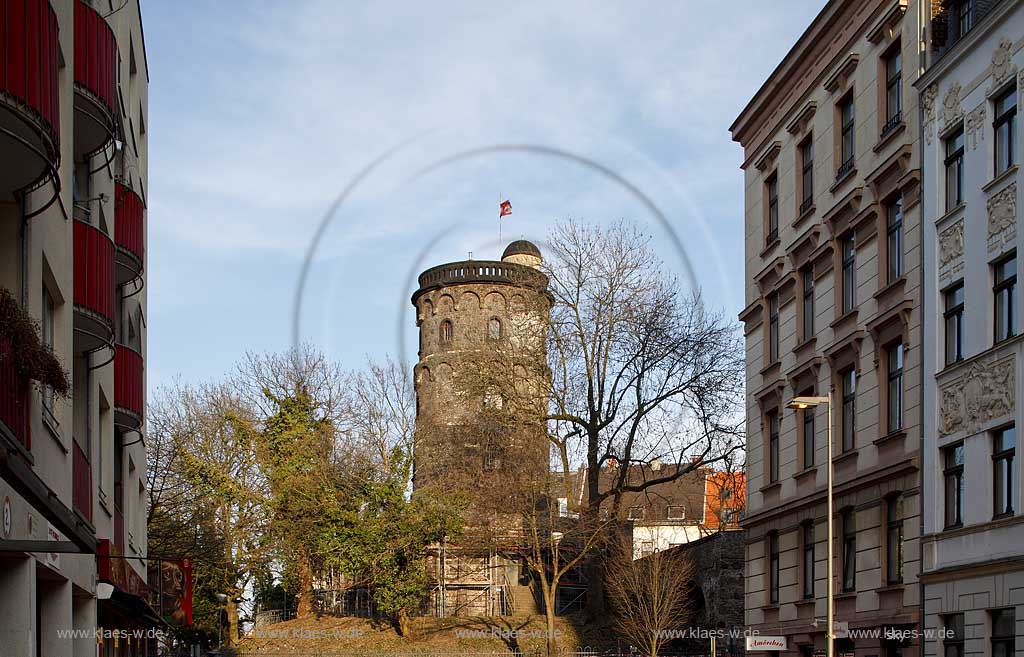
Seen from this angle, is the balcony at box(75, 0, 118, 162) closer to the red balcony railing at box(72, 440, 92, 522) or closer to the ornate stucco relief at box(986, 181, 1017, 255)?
the red balcony railing at box(72, 440, 92, 522)

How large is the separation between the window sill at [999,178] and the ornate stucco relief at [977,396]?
323 cm

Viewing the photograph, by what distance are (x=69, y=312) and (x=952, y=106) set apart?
1762 cm

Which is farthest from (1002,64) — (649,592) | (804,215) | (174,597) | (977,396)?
(649,592)

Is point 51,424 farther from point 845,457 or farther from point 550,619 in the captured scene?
point 550,619

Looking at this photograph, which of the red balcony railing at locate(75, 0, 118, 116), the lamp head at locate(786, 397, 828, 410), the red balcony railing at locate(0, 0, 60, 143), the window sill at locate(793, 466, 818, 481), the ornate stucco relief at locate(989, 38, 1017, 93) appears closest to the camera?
the red balcony railing at locate(0, 0, 60, 143)

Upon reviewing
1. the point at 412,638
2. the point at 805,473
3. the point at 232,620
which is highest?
the point at 805,473

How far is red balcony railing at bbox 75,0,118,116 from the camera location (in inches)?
741

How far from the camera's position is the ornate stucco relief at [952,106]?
2639 centimetres

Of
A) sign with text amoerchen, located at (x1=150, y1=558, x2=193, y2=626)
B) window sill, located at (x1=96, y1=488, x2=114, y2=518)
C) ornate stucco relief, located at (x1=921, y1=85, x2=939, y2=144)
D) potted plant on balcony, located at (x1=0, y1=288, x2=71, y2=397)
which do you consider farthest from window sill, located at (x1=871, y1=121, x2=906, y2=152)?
potted plant on balcony, located at (x1=0, y1=288, x2=71, y2=397)

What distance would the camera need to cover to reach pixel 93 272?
66.6 feet

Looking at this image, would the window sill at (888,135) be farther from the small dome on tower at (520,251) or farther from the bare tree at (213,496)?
the small dome on tower at (520,251)

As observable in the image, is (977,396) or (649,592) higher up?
(977,396)

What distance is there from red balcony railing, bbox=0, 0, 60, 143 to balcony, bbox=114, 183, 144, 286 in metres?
13.0

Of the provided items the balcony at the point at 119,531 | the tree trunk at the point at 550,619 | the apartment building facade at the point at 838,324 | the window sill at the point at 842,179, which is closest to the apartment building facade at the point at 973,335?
the apartment building facade at the point at 838,324
